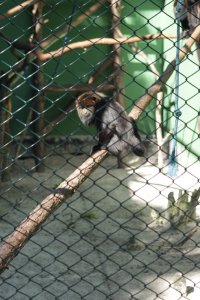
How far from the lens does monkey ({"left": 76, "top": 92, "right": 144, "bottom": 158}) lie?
426cm

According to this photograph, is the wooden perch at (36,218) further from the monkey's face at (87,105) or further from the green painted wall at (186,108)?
the green painted wall at (186,108)

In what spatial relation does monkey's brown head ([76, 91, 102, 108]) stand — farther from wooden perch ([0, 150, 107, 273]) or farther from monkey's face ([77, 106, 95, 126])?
wooden perch ([0, 150, 107, 273])

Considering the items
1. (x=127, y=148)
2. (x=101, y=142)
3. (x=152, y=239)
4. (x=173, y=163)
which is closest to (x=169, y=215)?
(x=152, y=239)

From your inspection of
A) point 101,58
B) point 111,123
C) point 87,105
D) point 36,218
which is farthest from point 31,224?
point 101,58

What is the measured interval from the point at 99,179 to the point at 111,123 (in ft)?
3.70

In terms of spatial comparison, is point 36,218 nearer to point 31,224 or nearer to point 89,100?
point 31,224

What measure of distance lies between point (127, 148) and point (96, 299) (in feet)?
3.99

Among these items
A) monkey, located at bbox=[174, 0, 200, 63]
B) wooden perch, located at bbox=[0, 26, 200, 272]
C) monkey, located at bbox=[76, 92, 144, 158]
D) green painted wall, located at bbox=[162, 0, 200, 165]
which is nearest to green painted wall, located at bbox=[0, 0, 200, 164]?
green painted wall, located at bbox=[162, 0, 200, 165]

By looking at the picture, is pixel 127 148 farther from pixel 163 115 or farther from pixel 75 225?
pixel 163 115

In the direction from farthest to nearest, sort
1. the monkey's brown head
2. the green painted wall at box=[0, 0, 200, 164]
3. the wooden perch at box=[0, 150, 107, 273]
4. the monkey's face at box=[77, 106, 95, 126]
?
the green painted wall at box=[0, 0, 200, 164] → the monkey's face at box=[77, 106, 95, 126] → the monkey's brown head → the wooden perch at box=[0, 150, 107, 273]

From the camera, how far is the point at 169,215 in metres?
4.97

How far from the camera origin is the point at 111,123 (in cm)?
429

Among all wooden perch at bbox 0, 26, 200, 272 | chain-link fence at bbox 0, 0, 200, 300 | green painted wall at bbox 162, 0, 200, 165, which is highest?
wooden perch at bbox 0, 26, 200, 272

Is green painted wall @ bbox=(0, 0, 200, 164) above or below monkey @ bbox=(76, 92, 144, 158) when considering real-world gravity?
below
